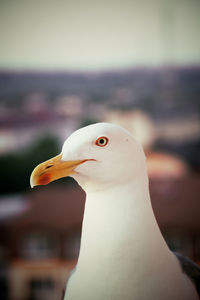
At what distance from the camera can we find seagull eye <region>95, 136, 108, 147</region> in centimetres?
50

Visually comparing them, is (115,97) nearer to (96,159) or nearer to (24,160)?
(24,160)

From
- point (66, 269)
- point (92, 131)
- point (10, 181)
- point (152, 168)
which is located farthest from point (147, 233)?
point (10, 181)

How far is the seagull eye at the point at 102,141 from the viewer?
50cm

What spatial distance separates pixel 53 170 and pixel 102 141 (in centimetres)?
9

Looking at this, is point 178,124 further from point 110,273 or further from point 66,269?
point 110,273

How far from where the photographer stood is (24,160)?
6918 millimetres

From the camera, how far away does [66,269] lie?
13.4 ft

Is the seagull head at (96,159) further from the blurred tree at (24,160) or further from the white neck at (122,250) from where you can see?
the blurred tree at (24,160)

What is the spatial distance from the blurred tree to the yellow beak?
6235mm

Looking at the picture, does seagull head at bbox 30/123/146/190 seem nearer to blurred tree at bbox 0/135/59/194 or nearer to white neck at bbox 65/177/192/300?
white neck at bbox 65/177/192/300

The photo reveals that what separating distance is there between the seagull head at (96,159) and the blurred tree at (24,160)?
20.5 feet

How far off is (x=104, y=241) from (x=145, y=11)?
23.2ft

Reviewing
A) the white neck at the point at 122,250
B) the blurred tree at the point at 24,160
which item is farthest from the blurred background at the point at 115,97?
the white neck at the point at 122,250

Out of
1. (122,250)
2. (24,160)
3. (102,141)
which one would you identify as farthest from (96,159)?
(24,160)
